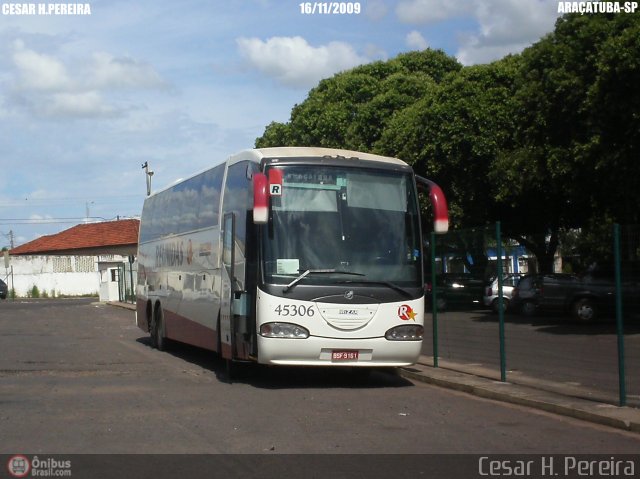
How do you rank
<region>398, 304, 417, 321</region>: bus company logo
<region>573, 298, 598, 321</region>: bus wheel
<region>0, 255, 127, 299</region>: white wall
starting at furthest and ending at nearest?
<region>0, 255, 127, 299</region>: white wall
<region>398, 304, 417, 321</region>: bus company logo
<region>573, 298, 598, 321</region>: bus wheel

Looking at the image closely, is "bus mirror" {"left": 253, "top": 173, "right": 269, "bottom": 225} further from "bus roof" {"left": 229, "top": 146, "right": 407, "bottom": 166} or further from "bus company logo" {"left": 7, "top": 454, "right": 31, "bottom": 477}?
"bus company logo" {"left": 7, "top": 454, "right": 31, "bottom": 477}

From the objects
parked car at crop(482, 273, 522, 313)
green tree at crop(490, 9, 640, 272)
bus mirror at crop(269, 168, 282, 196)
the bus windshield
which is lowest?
parked car at crop(482, 273, 522, 313)

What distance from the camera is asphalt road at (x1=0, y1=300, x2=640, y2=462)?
887cm

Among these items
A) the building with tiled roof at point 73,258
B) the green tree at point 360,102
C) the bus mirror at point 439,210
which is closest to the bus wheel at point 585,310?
the bus mirror at point 439,210

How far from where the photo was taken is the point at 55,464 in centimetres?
797

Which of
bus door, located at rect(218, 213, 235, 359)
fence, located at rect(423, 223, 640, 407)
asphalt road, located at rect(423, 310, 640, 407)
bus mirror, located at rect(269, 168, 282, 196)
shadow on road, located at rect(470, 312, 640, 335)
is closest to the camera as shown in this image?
fence, located at rect(423, 223, 640, 407)

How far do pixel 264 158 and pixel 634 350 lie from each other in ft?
18.6

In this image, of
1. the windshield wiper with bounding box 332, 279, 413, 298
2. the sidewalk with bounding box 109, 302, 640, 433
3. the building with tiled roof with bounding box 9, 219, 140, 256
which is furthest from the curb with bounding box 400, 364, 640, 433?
the building with tiled roof with bounding box 9, 219, 140, 256

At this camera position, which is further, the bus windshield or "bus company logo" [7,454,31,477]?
the bus windshield

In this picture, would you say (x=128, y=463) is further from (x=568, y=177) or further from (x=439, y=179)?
(x=439, y=179)

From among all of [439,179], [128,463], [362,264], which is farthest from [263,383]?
[439,179]

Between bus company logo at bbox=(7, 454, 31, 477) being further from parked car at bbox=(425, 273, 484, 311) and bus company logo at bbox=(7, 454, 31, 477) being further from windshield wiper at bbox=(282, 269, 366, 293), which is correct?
parked car at bbox=(425, 273, 484, 311)

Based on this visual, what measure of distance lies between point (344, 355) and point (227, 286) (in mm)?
2483

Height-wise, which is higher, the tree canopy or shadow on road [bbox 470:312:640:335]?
the tree canopy
